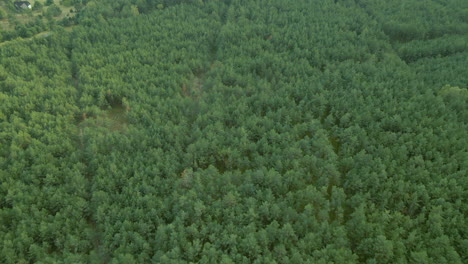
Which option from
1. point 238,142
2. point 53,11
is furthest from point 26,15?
point 238,142

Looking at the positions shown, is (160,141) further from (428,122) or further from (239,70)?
(428,122)

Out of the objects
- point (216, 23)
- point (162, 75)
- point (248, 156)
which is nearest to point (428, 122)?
point (248, 156)

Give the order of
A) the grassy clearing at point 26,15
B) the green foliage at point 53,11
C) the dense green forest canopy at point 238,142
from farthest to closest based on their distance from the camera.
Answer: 1. the green foliage at point 53,11
2. the grassy clearing at point 26,15
3. the dense green forest canopy at point 238,142

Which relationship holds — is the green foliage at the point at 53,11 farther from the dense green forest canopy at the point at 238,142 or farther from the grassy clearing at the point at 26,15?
the dense green forest canopy at the point at 238,142

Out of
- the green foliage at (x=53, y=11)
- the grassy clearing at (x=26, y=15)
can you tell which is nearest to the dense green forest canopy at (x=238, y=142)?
the green foliage at (x=53, y=11)

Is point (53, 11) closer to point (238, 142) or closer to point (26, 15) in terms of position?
point (26, 15)

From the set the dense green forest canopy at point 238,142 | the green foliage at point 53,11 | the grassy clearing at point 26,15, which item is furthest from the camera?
the green foliage at point 53,11

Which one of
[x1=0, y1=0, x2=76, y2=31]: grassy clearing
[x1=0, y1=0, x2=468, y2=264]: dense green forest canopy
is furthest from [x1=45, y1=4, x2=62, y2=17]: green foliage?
[x1=0, y1=0, x2=468, y2=264]: dense green forest canopy

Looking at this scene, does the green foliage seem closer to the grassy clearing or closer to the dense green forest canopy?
the grassy clearing
